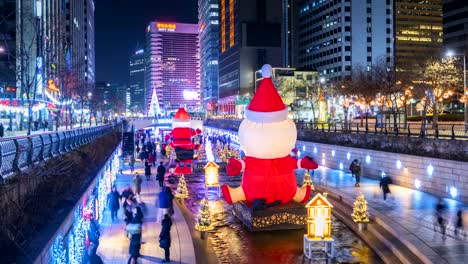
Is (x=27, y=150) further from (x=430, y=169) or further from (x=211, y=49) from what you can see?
(x=211, y=49)

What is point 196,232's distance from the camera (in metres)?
17.2

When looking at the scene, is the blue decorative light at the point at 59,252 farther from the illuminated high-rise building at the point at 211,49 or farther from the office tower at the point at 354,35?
the illuminated high-rise building at the point at 211,49

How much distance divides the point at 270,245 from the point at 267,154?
306 centimetres

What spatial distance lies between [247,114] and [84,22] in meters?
135

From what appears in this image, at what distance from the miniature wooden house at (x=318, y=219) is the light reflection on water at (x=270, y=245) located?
0.79 meters

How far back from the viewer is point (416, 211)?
66.9 feet

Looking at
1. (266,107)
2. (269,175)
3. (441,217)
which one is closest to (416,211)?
(441,217)

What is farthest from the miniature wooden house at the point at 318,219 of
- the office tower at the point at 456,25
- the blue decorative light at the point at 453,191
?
the office tower at the point at 456,25

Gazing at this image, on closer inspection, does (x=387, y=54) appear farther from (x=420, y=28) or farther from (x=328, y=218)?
(x=328, y=218)

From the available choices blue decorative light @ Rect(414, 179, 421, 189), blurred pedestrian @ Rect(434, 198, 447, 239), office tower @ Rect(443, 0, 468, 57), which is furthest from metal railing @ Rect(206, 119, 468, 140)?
office tower @ Rect(443, 0, 468, 57)

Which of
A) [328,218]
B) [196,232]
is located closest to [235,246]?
[196,232]

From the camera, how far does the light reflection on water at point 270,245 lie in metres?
14.4

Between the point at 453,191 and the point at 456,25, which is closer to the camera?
the point at 453,191

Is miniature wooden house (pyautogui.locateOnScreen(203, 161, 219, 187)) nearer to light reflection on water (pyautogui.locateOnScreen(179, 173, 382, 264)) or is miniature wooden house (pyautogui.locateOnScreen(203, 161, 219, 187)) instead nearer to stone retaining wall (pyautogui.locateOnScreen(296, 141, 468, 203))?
light reflection on water (pyautogui.locateOnScreen(179, 173, 382, 264))
